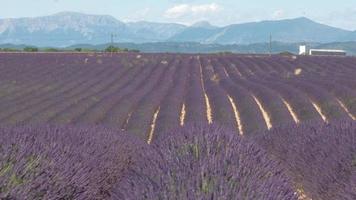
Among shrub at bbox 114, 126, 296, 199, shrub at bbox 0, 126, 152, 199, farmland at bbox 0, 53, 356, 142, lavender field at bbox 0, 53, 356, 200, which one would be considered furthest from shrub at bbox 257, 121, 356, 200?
farmland at bbox 0, 53, 356, 142

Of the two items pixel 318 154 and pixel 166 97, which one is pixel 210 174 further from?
pixel 166 97

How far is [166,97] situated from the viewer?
2550 cm

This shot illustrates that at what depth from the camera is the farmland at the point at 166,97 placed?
19.2 metres

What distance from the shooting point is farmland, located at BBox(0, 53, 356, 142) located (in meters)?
19.2

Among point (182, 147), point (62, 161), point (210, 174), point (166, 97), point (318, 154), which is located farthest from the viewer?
point (166, 97)

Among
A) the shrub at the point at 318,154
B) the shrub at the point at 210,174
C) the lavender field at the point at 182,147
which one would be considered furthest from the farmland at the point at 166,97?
the shrub at the point at 210,174

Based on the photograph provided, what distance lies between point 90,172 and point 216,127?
2.48m

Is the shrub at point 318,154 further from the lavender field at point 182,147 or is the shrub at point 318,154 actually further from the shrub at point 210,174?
the shrub at point 210,174

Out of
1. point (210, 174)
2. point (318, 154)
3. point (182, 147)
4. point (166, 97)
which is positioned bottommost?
point (166, 97)

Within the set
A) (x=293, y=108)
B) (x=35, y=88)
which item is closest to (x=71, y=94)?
(x=35, y=88)

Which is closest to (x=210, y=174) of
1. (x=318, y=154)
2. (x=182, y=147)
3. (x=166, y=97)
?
(x=182, y=147)

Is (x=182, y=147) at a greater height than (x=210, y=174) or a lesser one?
lesser

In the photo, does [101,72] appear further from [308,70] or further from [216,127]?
[216,127]

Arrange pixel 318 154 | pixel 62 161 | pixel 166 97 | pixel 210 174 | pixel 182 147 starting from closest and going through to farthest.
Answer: pixel 210 174
pixel 62 161
pixel 182 147
pixel 318 154
pixel 166 97
